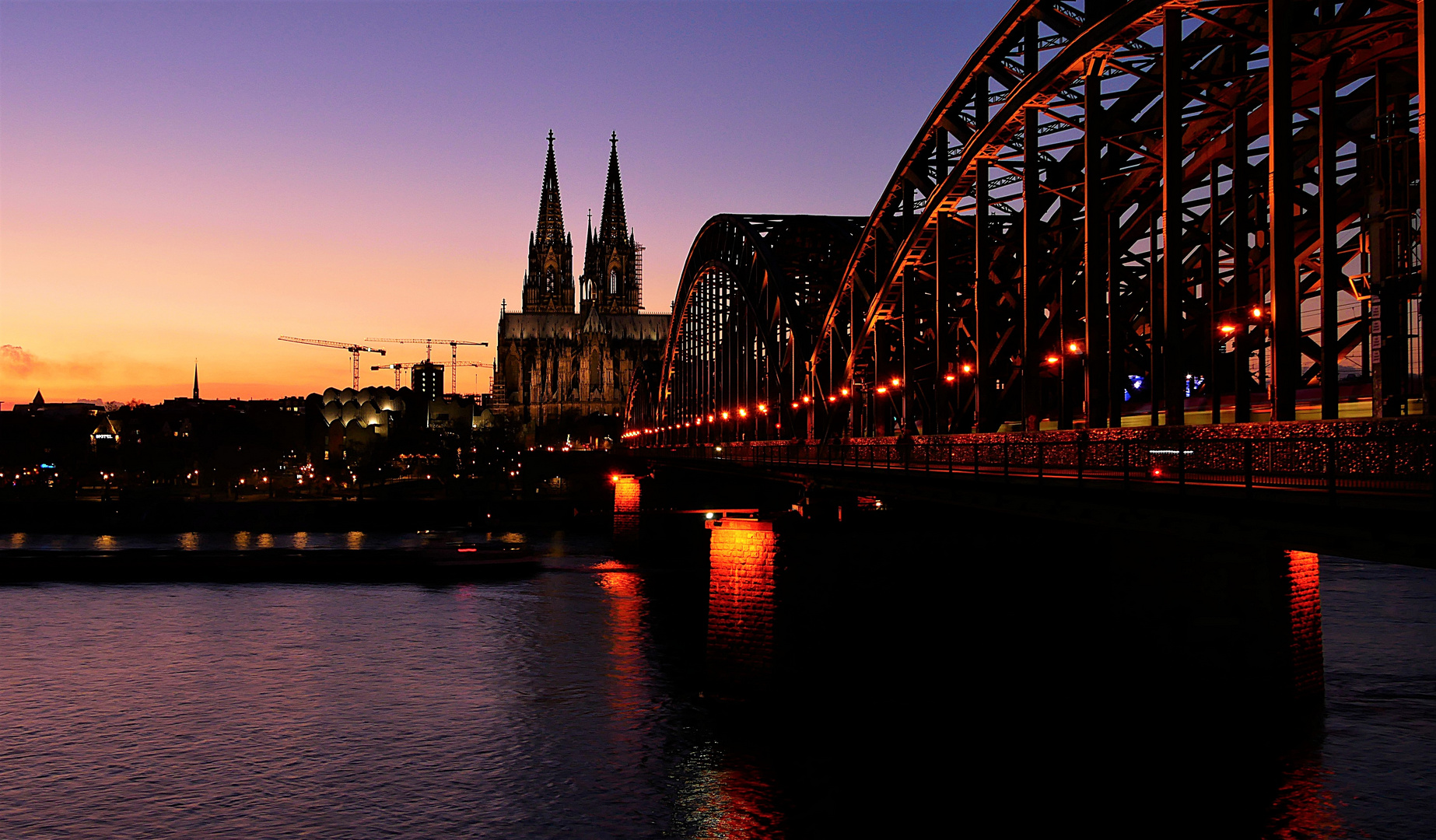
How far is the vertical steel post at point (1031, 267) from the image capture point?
4109 cm

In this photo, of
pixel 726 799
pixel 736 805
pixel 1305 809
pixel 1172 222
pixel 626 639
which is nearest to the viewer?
pixel 1305 809

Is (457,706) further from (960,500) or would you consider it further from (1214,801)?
(1214,801)

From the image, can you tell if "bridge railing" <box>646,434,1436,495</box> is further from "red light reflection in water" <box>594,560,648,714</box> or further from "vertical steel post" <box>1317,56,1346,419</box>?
"red light reflection in water" <box>594,560,648,714</box>

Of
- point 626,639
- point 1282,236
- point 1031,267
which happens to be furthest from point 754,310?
point 1282,236

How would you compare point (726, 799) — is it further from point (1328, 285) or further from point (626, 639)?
point (626, 639)

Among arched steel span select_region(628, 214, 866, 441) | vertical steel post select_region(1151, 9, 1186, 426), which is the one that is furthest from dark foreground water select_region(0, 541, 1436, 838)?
arched steel span select_region(628, 214, 866, 441)

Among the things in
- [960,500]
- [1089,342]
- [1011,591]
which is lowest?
[1011,591]

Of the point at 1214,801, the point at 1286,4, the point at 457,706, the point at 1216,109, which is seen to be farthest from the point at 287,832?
the point at 1216,109

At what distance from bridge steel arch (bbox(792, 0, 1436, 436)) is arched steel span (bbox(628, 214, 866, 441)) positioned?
23.1 m

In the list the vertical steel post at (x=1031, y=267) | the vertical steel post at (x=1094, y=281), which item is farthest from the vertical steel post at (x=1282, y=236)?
the vertical steel post at (x=1031, y=267)

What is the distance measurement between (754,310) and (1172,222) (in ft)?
191

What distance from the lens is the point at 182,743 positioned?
36438mm

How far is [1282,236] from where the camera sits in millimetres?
27312

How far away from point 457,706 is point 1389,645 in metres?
31.7
